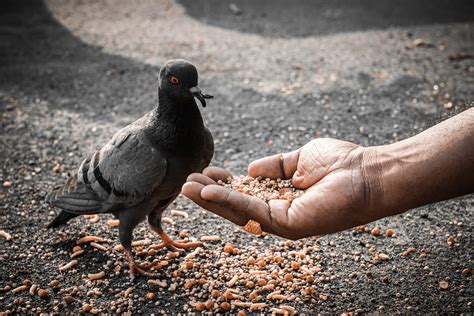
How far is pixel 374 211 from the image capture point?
282cm

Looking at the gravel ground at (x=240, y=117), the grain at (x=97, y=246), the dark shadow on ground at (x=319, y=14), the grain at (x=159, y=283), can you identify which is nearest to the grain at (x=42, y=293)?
the gravel ground at (x=240, y=117)

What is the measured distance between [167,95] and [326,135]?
8.52 ft

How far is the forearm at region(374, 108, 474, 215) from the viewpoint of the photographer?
2613 mm

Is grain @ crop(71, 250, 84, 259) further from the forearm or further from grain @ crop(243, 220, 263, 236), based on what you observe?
the forearm

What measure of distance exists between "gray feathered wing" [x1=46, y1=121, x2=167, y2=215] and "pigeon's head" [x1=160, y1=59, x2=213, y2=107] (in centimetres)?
42

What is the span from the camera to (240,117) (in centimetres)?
570

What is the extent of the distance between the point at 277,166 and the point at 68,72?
4831 millimetres

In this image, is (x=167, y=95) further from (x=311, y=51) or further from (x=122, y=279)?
(x=311, y=51)

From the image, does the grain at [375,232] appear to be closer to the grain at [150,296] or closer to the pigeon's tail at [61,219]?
the grain at [150,296]

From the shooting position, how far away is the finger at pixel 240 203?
2.74 metres

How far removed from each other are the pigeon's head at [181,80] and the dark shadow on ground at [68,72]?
2935mm

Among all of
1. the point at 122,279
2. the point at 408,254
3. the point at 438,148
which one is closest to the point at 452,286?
the point at 408,254

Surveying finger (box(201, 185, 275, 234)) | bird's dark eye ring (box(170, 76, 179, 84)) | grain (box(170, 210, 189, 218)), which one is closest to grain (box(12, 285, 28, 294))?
grain (box(170, 210, 189, 218))

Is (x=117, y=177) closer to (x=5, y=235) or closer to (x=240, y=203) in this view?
(x=240, y=203)
